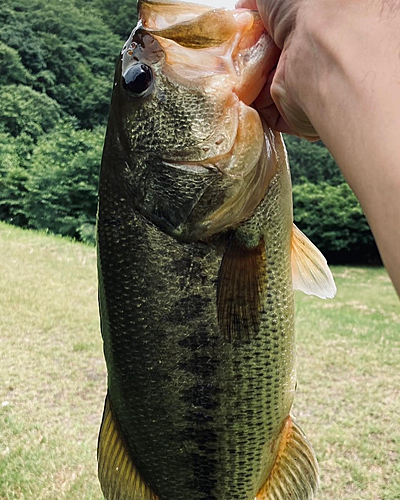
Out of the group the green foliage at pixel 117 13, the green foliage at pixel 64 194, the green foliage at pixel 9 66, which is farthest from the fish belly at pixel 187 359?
the green foliage at pixel 117 13

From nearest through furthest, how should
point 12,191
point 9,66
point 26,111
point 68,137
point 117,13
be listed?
1. point 12,191
2. point 68,137
3. point 26,111
4. point 9,66
5. point 117,13

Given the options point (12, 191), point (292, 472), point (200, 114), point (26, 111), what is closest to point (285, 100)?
point (200, 114)

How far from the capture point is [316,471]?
165 centimetres

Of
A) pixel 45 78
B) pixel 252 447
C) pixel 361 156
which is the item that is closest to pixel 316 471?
pixel 252 447

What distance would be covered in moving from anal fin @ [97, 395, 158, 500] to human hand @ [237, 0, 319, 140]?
37.9 inches

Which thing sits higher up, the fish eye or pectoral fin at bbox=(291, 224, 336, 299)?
the fish eye

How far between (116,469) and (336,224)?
70.8 feet

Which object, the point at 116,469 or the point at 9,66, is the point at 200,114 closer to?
the point at 116,469

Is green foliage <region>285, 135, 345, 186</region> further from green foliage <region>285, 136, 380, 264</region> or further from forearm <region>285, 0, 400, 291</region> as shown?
forearm <region>285, 0, 400, 291</region>

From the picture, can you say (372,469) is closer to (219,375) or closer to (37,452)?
(37,452)

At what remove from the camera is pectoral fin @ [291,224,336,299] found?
1.56m

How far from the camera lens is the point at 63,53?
32188 mm

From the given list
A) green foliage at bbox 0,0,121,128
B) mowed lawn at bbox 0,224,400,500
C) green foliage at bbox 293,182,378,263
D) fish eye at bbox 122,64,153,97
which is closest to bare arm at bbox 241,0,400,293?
fish eye at bbox 122,64,153,97

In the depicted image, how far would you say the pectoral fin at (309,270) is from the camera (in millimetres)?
1562
